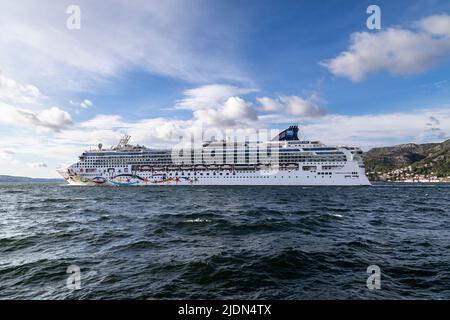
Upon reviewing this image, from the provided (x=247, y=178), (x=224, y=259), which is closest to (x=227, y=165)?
(x=247, y=178)

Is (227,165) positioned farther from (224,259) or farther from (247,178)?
(224,259)

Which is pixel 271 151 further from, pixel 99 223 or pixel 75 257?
pixel 75 257

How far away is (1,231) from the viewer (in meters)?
19.1

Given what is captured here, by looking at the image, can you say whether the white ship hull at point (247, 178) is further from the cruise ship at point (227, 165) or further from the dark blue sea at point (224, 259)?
the dark blue sea at point (224, 259)

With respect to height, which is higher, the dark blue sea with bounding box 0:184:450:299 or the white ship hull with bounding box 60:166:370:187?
the white ship hull with bounding box 60:166:370:187

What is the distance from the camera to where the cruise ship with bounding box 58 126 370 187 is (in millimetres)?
82562

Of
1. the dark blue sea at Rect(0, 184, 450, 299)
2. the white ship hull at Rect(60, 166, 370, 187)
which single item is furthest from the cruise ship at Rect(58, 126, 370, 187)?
the dark blue sea at Rect(0, 184, 450, 299)

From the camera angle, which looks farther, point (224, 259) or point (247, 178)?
point (247, 178)

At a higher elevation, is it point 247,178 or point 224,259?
point 247,178

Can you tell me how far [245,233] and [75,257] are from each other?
10197 mm

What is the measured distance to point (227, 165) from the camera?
86812 millimetres

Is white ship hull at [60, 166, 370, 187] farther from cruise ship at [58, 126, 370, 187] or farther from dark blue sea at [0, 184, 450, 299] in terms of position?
dark blue sea at [0, 184, 450, 299]
